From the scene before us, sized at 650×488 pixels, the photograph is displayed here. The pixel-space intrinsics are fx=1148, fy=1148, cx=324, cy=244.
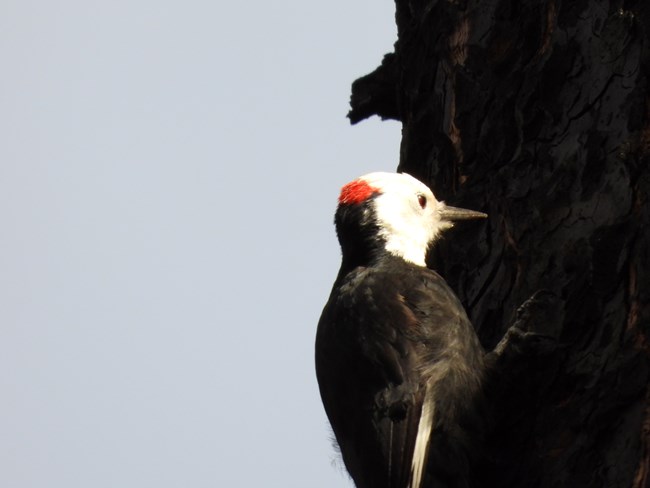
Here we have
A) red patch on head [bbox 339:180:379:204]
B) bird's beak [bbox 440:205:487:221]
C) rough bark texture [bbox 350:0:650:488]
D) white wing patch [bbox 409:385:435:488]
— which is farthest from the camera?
red patch on head [bbox 339:180:379:204]

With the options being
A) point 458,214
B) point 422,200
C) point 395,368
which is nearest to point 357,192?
point 422,200

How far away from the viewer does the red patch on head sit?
187 inches

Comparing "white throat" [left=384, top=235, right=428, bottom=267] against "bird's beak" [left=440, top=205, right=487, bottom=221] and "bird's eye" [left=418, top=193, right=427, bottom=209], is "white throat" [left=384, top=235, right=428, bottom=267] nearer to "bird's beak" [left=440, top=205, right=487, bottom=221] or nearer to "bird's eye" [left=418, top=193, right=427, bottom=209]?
"bird's eye" [left=418, top=193, right=427, bottom=209]

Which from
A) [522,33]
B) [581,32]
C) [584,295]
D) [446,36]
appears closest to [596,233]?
[584,295]

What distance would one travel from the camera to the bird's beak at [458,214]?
407 centimetres

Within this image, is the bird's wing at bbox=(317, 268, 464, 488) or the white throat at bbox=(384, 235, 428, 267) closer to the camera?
the bird's wing at bbox=(317, 268, 464, 488)

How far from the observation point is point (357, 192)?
15.7 ft

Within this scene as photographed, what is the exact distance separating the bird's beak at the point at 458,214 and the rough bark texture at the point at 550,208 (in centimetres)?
4

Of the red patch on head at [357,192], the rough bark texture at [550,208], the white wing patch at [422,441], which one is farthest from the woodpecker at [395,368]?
the red patch on head at [357,192]

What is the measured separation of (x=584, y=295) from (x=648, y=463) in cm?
64

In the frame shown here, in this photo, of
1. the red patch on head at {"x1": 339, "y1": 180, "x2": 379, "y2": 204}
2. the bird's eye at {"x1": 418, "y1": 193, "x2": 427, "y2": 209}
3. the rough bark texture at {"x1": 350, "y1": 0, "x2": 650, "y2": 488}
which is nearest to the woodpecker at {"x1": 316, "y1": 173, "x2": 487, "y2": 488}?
the rough bark texture at {"x1": 350, "y1": 0, "x2": 650, "y2": 488}

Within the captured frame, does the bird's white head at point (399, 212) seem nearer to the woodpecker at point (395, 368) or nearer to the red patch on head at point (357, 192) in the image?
the red patch on head at point (357, 192)

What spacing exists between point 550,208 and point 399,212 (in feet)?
3.82

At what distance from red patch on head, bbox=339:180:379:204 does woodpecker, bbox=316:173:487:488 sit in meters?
0.56
